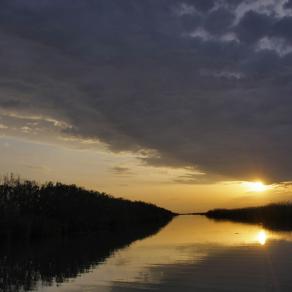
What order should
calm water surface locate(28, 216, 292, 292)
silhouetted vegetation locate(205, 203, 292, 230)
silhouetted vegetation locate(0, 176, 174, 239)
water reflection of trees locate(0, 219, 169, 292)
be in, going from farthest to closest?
1. silhouetted vegetation locate(205, 203, 292, 230)
2. silhouetted vegetation locate(0, 176, 174, 239)
3. water reflection of trees locate(0, 219, 169, 292)
4. calm water surface locate(28, 216, 292, 292)

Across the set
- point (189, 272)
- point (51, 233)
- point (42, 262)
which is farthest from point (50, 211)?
point (189, 272)

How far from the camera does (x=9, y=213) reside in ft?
102

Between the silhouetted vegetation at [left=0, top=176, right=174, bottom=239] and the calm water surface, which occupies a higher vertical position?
the silhouetted vegetation at [left=0, top=176, right=174, bottom=239]

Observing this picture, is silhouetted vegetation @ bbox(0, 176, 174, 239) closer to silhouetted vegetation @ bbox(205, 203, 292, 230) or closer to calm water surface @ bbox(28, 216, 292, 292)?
calm water surface @ bbox(28, 216, 292, 292)

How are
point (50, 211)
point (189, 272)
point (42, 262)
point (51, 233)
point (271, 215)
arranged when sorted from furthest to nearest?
point (271, 215)
point (50, 211)
point (51, 233)
point (42, 262)
point (189, 272)

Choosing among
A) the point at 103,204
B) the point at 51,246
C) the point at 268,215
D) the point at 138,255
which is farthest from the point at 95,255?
the point at 268,215

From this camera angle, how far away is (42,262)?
2142 centimetres

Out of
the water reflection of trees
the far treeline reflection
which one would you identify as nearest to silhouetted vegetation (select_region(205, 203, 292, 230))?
the far treeline reflection

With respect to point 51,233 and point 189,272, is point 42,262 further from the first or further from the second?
point 51,233

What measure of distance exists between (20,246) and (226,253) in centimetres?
1101

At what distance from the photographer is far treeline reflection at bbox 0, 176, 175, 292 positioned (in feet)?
60.4

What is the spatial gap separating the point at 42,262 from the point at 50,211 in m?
21.4

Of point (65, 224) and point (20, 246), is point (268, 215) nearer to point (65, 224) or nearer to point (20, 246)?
point (65, 224)

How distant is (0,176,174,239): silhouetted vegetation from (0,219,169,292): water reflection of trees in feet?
7.25
